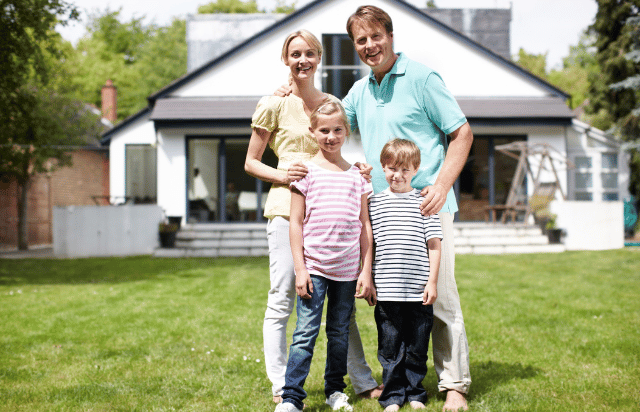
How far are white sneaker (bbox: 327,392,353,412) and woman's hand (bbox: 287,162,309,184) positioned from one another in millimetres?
1156

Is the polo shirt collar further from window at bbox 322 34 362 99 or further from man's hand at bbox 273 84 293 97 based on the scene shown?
window at bbox 322 34 362 99

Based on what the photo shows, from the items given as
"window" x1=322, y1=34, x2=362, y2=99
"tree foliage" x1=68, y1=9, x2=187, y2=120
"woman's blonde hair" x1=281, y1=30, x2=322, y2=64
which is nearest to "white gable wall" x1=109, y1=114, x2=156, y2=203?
"window" x1=322, y1=34, x2=362, y2=99

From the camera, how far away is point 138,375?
3.81m

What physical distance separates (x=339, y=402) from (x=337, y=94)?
1274 centimetres

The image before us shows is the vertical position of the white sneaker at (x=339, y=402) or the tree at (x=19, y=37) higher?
the tree at (x=19, y=37)

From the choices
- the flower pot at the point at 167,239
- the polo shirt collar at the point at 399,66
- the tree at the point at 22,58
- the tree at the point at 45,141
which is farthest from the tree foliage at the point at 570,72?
the polo shirt collar at the point at 399,66

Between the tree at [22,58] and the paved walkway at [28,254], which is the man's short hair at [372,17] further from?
the paved walkway at [28,254]

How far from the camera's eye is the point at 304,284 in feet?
9.22

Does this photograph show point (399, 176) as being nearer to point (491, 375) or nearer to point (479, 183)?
point (491, 375)

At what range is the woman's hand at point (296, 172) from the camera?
2850mm

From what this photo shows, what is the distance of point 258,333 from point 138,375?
1.39 m

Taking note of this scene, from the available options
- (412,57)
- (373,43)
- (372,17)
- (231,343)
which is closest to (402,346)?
(373,43)

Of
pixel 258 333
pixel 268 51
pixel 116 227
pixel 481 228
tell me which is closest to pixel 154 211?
pixel 116 227

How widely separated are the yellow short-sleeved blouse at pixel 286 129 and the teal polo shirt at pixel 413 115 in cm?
36
